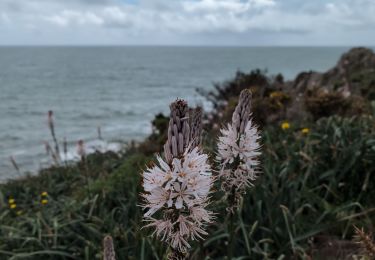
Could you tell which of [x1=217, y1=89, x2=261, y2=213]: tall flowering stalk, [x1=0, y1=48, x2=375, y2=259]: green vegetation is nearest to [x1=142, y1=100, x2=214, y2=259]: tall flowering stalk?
[x1=217, y1=89, x2=261, y2=213]: tall flowering stalk

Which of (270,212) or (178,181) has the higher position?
(178,181)

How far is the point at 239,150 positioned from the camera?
2.54m

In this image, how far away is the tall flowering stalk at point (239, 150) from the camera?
250 centimetres

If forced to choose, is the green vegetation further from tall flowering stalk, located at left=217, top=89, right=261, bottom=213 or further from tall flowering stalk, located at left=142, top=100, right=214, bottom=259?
tall flowering stalk, located at left=142, top=100, right=214, bottom=259

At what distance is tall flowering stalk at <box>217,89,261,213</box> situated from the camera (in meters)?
2.50

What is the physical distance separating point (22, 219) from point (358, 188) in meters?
4.50

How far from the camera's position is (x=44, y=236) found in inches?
190

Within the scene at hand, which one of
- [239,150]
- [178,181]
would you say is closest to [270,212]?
[239,150]

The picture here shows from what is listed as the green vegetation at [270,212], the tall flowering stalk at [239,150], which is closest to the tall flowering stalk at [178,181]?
the tall flowering stalk at [239,150]

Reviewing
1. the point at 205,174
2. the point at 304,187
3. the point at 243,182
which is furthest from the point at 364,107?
the point at 205,174

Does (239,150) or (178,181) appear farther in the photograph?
(239,150)

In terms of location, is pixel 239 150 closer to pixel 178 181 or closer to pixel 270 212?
pixel 178 181

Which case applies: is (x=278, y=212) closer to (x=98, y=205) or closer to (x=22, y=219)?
(x=98, y=205)

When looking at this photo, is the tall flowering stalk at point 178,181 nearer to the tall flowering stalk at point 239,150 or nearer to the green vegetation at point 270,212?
the tall flowering stalk at point 239,150
